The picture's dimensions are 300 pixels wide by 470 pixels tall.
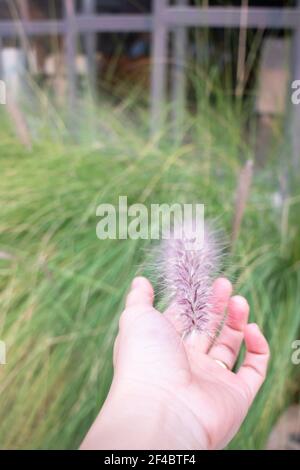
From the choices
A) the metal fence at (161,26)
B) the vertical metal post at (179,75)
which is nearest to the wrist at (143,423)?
the vertical metal post at (179,75)

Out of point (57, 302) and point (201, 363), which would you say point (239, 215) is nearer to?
point (201, 363)

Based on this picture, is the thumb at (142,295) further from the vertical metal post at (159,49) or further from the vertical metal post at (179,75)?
the vertical metal post at (159,49)

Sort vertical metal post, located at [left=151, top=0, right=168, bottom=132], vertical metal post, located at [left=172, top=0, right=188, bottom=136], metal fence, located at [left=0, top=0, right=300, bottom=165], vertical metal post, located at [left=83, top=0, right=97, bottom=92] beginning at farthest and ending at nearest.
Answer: vertical metal post, located at [left=83, top=0, right=97, bottom=92]
vertical metal post, located at [left=151, top=0, right=168, bottom=132]
metal fence, located at [left=0, top=0, right=300, bottom=165]
vertical metal post, located at [left=172, top=0, right=188, bottom=136]

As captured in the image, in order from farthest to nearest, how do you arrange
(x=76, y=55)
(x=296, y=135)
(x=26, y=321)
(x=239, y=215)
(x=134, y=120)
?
(x=76, y=55)
(x=134, y=120)
(x=296, y=135)
(x=26, y=321)
(x=239, y=215)

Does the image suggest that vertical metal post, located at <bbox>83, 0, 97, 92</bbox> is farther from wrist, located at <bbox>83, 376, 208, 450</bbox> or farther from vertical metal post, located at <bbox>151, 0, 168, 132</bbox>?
wrist, located at <bbox>83, 376, 208, 450</bbox>

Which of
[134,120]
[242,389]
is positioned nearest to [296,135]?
[134,120]

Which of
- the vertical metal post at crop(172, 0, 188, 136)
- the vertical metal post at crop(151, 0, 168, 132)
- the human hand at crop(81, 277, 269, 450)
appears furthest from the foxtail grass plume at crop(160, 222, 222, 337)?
the vertical metal post at crop(151, 0, 168, 132)

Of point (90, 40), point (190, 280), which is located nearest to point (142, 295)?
point (190, 280)
